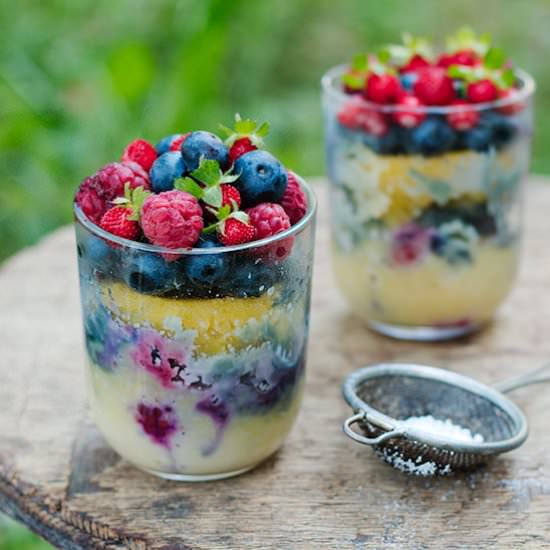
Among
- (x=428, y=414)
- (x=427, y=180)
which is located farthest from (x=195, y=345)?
(x=427, y=180)

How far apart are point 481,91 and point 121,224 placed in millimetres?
545

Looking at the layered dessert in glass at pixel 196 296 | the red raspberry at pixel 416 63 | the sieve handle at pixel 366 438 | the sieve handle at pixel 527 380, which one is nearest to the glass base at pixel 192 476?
the layered dessert in glass at pixel 196 296

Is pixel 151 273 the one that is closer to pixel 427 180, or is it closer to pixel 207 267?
pixel 207 267

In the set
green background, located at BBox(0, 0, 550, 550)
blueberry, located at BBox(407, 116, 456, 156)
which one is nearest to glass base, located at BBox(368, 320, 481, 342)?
blueberry, located at BBox(407, 116, 456, 156)

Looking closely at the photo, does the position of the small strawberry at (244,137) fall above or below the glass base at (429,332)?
above

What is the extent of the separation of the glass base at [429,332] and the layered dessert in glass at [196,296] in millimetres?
357

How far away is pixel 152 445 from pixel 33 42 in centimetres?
154

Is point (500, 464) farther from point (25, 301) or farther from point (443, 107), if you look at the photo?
point (25, 301)

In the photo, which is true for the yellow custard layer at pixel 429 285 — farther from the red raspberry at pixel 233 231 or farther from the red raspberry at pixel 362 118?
the red raspberry at pixel 233 231

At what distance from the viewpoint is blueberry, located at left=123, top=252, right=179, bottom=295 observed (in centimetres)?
88

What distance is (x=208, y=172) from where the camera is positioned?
0.90m

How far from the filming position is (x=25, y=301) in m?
1.43

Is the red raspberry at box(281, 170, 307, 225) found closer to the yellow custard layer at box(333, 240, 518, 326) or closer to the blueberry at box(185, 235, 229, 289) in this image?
the blueberry at box(185, 235, 229, 289)

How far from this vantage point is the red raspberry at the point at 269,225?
91 cm
